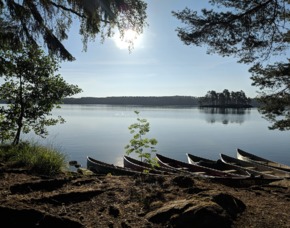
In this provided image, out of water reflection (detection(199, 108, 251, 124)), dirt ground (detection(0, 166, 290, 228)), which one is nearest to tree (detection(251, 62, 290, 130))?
dirt ground (detection(0, 166, 290, 228))

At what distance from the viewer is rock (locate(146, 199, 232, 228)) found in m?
4.44

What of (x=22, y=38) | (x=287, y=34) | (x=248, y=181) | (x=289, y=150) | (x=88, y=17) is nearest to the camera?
(x=88, y=17)

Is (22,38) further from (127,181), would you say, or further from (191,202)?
(191,202)

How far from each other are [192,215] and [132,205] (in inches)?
47.0

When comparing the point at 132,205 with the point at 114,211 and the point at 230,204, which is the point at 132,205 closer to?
the point at 114,211

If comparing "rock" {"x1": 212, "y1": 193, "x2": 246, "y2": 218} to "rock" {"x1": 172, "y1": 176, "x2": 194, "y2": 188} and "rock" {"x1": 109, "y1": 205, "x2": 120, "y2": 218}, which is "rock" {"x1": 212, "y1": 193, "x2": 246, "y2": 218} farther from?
"rock" {"x1": 109, "y1": 205, "x2": 120, "y2": 218}

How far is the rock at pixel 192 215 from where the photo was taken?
4.44 meters

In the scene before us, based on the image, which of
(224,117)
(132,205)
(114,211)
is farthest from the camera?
(224,117)

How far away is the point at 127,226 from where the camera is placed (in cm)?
446

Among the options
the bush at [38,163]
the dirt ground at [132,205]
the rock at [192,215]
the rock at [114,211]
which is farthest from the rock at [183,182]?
the bush at [38,163]

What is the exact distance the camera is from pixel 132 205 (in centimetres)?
527

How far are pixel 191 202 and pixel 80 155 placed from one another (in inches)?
1071

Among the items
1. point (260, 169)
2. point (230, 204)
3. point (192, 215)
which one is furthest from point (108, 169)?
point (192, 215)

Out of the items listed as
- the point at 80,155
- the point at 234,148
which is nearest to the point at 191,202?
the point at 80,155
